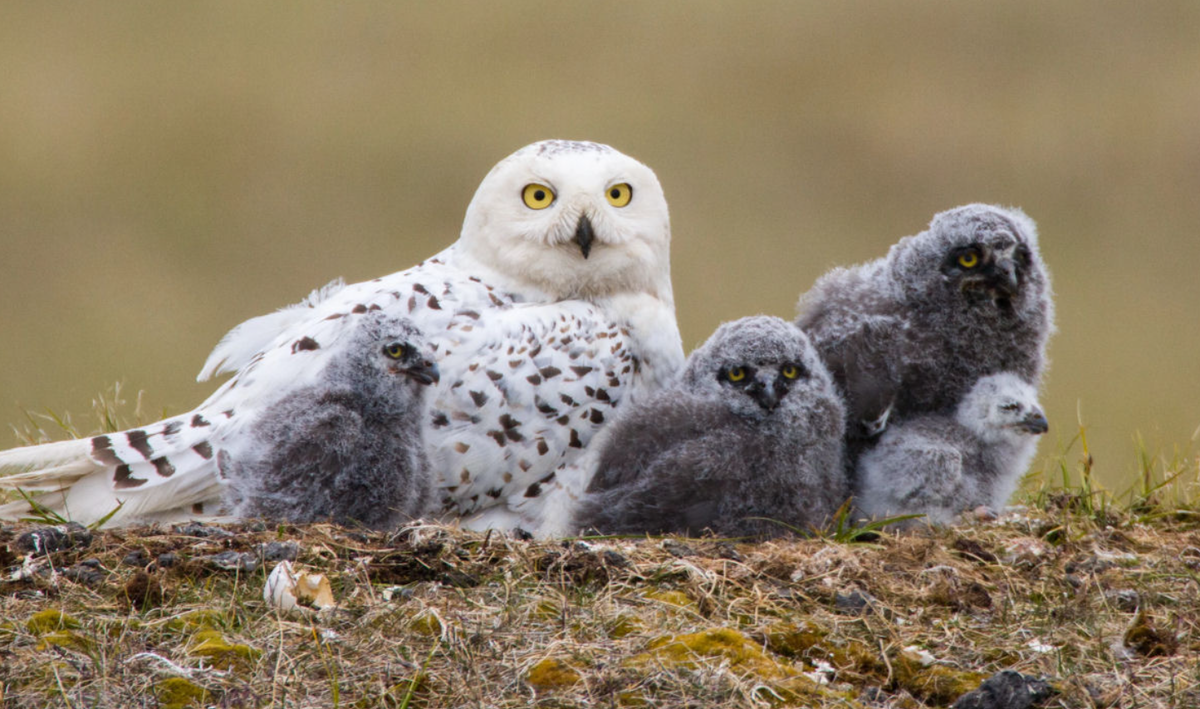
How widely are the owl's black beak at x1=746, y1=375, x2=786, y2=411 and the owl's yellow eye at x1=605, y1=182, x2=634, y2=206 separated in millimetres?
1137

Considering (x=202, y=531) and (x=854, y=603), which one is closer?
(x=854, y=603)

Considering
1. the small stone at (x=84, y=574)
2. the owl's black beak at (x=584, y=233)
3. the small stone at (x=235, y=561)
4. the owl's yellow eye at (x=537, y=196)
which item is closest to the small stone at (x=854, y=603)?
the small stone at (x=235, y=561)

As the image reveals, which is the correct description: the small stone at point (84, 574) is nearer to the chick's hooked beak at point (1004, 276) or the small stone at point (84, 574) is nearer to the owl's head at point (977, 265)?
the owl's head at point (977, 265)

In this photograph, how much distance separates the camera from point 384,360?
524 centimetres

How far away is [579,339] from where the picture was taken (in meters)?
5.59

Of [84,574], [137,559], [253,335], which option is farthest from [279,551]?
[253,335]

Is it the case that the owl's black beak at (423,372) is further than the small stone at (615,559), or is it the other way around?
the owl's black beak at (423,372)

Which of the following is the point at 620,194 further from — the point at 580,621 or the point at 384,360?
the point at 580,621

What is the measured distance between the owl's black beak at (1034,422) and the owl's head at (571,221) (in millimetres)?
1746

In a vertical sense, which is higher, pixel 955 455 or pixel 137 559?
pixel 137 559

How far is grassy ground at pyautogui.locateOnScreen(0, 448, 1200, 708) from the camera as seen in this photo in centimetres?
332

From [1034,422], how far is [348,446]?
2.74 meters

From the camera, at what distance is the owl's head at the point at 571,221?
5746 millimetres

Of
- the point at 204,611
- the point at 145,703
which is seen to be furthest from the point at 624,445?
the point at 145,703
